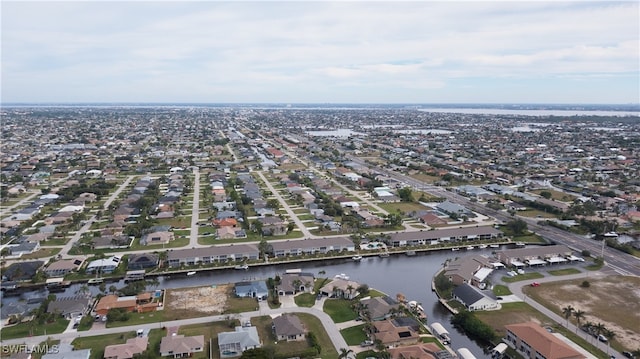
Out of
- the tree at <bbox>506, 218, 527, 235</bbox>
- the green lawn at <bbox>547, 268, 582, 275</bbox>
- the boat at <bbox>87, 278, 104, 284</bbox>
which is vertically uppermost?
the tree at <bbox>506, 218, 527, 235</bbox>

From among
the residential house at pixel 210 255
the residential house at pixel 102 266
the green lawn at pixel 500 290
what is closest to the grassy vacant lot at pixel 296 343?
the residential house at pixel 210 255

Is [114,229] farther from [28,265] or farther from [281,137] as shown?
[281,137]

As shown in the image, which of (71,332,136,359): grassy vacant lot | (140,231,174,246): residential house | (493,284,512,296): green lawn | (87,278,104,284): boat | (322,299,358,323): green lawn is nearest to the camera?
(71,332,136,359): grassy vacant lot

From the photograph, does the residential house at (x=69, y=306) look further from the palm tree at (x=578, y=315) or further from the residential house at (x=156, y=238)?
the palm tree at (x=578, y=315)

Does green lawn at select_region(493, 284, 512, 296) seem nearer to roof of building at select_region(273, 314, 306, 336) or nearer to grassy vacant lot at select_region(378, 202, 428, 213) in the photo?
roof of building at select_region(273, 314, 306, 336)

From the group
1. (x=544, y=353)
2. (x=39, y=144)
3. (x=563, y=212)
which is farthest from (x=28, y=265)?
(x=39, y=144)

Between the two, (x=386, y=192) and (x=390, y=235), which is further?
(x=386, y=192)

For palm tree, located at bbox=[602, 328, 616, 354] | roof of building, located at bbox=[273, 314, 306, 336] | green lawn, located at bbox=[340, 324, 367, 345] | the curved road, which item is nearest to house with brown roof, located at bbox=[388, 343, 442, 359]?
green lawn, located at bbox=[340, 324, 367, 345]
